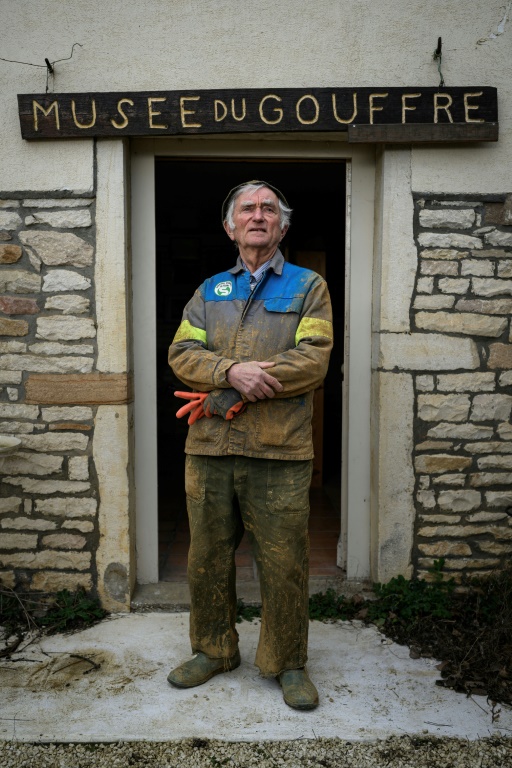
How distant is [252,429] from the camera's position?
2.96 metres

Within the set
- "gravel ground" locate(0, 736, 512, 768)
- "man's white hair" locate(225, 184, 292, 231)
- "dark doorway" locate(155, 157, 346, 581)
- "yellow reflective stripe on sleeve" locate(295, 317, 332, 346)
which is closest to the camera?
"gravel ground" locate(0, 736, 512, 768)

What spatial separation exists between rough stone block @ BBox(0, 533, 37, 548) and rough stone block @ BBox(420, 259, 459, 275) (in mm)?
2812

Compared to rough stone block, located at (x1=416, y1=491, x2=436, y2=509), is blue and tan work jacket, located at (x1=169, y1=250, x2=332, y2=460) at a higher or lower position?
higher

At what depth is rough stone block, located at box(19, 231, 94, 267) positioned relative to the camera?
152 inches

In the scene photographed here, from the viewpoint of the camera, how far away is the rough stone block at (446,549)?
4004 mm

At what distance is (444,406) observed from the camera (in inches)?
155

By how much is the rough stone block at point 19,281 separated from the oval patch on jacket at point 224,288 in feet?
4.48

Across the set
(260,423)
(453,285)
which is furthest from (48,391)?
(453,285)

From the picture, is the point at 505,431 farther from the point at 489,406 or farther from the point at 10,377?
the point at 10,377

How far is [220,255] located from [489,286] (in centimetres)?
538

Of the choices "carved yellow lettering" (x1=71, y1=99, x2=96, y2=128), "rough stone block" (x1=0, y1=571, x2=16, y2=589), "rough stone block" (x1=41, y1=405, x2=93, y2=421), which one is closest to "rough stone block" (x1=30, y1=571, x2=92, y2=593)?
"rough stone block" (x1=0, y1=571, x2=16, y2=589)

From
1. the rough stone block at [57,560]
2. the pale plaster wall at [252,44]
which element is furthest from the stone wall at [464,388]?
the rough stone block at [57,560]

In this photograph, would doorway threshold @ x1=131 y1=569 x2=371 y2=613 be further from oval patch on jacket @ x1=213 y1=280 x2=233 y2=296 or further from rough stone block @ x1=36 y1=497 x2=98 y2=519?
oval patch on jacket @ x1=213 y1=280 x2=233 y2=296

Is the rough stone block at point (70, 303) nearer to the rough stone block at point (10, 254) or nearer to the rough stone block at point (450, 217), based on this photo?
the rough stone block at point (10, 254)
